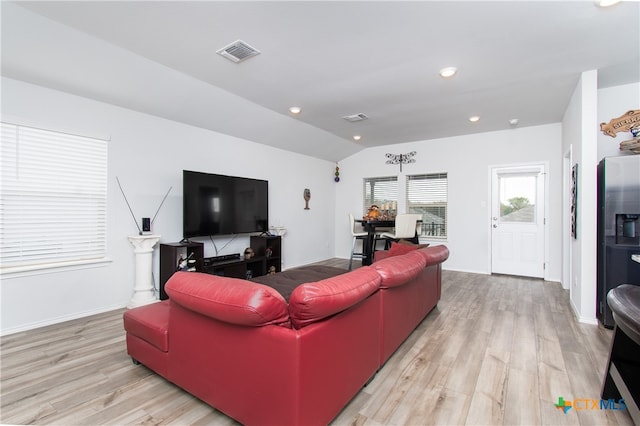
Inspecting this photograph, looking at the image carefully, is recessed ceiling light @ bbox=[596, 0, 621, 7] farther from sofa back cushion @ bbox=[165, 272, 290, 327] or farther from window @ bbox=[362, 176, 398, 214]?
window @ bbox=[362, 176, 398, 214]

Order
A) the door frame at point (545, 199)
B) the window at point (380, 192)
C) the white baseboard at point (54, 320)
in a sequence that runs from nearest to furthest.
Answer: the white baseboard at point (54, 320) < the door frame at point (545, 199) < the window at point (380, 192)

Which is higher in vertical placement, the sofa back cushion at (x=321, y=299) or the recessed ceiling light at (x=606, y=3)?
the recessed ceiling light at (x=606, y=3)

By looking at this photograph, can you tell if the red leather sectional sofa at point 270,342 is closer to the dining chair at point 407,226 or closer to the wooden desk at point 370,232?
the dining chair at point 407,226

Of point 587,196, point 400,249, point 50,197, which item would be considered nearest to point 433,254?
point 400,249

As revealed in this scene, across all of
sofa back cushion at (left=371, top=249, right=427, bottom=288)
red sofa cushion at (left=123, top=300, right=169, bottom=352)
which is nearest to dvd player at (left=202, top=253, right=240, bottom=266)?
red sofa cushion at (left=123, top=300, right=169, bottom=352)

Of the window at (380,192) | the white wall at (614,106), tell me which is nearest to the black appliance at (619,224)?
the white wall at (614,106)

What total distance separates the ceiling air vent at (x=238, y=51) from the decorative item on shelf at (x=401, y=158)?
4230mm

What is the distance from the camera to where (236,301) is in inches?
54.5

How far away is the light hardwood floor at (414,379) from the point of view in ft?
5.42

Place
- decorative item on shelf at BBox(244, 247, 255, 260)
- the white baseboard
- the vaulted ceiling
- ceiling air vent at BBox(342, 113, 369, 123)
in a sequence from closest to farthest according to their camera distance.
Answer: the vaulted ceiling → the white baseboard → ceiling air vent at BBox(342, 113, 369, 123) → decorative item on shelf at BBox(244, 247, 255, 260)

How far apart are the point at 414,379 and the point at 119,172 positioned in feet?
12.0

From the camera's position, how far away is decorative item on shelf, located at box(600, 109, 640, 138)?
3027 millimetres

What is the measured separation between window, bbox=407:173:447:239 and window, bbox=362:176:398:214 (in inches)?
12.8

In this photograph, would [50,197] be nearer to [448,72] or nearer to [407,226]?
[448,72]
